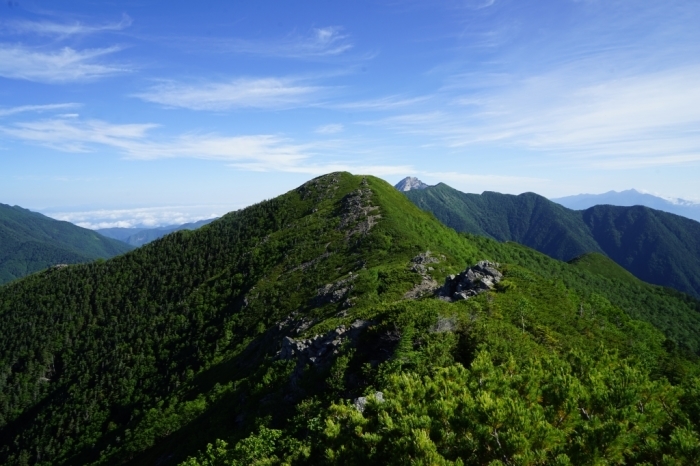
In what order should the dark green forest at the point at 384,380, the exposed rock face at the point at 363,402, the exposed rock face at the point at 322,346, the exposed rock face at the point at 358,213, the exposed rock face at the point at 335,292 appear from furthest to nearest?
the exposed rock face at the point at 358,213, the exposed rock face at the point at 335,292, the exposed rock face at the point at 322,346, the exposed rock face at the point at 363,402, the dark green forest at the point at 384,380

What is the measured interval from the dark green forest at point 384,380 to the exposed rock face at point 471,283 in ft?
8.11

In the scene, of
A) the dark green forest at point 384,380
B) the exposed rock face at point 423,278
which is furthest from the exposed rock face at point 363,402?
the exposed rock face at point 423,278

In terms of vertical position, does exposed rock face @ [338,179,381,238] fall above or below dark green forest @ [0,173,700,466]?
above

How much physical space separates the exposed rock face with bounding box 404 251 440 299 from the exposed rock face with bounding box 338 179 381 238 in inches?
1925

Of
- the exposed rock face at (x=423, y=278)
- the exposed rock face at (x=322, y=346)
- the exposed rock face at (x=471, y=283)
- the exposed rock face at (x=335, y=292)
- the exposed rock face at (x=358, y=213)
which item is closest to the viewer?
the exposed rock face at (x=322, y=346)

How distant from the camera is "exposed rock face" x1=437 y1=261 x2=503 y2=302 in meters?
61.9

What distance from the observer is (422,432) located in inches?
970

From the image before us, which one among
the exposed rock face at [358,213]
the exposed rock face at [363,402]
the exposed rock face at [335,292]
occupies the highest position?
the exposed rock face at [358,213]

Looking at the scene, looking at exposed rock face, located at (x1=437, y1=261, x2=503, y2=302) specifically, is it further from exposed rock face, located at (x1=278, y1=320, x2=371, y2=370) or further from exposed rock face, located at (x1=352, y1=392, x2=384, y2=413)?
exposed rock face, located at (x1=352, y1=392, x2=384, y2=413)

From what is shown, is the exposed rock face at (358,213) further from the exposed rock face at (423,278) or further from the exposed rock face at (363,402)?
the exposed rock face at (363,402)

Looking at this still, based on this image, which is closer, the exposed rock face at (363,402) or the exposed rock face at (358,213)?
the exposed rock face at (363,402)

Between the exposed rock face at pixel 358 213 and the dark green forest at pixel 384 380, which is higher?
the exposed rock face at pixel 358 213

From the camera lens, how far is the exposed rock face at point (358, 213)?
6211 inches

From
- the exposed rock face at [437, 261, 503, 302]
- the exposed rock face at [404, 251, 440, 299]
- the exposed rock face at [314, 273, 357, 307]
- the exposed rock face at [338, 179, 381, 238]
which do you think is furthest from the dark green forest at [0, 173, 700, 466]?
the exposed rock face at [437, 261, 503, 302]
